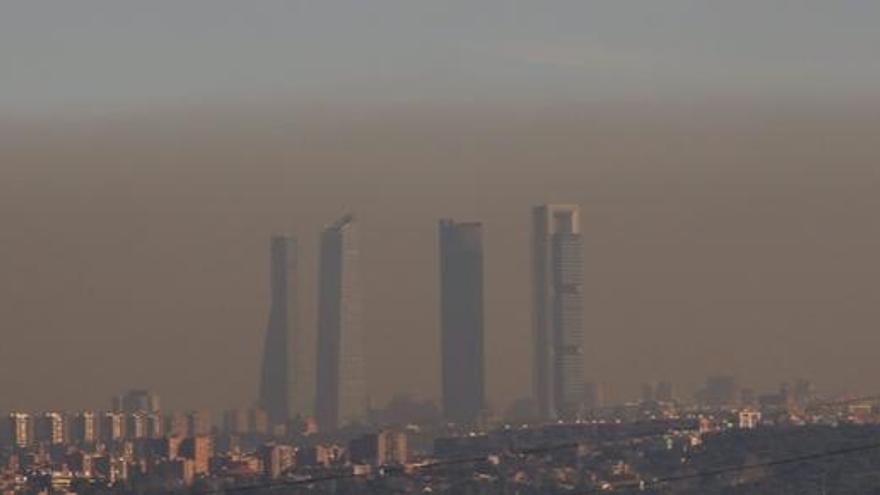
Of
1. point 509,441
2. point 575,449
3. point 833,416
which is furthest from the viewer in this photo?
point 509,441

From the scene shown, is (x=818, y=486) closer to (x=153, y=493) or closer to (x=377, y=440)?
(x=153, y=493)

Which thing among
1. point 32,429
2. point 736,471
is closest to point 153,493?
point 736,471

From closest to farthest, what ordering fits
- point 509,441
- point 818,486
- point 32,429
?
point 818,486 < point 509,441 < point 32,429

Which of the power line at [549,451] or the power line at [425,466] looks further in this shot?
the power line at [425,466]

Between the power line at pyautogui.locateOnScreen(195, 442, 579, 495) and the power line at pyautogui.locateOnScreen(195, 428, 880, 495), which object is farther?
the power line at pyautogui.locateOnScreen(195, 442, 579, 495)

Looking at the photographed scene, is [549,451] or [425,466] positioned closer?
[549,451]

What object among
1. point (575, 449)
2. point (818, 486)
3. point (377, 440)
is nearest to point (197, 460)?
point (377, 440)

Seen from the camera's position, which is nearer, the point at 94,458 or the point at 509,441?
the point at 509,441

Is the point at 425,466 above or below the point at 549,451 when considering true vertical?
below

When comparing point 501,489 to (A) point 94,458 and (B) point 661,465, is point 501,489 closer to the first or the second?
(B) point 661,465
